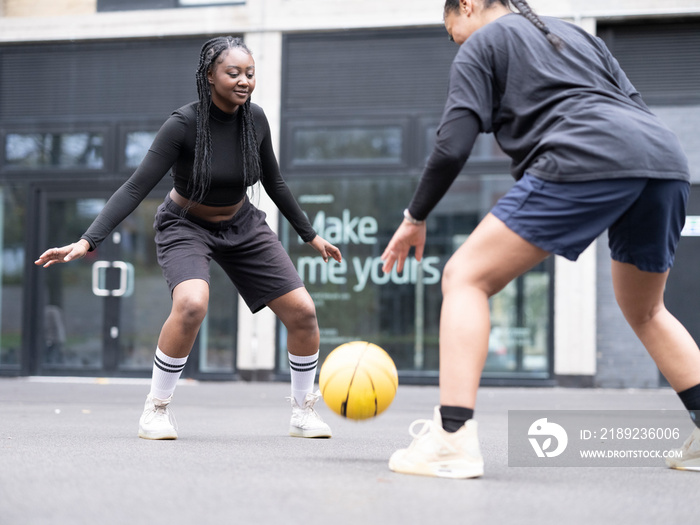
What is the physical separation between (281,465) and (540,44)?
1.92 m

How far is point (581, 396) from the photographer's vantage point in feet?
30.9

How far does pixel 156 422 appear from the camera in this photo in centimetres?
465

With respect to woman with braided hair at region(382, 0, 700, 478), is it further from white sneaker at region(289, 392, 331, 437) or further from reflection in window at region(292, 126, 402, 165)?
reflection in window at region(292, 126, 402, 165)

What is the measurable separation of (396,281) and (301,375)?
244 inches

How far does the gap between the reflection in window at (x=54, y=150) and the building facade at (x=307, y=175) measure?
19 millimetres

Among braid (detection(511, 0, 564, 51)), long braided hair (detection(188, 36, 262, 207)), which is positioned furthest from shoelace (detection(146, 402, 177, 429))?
braid (detection(511, 0, 564, 51))

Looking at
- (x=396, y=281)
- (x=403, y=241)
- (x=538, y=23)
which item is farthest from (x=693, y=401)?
(x=396, y=281)

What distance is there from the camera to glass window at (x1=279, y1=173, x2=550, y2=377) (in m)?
10.8

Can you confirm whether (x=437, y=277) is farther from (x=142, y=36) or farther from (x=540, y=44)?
(x=540, y=44)

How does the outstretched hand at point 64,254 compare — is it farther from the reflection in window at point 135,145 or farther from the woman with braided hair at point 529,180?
the reflection in window at point 135,145

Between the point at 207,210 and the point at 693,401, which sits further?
the point at 207,210

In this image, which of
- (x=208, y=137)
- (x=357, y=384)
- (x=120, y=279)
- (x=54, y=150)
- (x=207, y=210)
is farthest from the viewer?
(x=54, y=150)

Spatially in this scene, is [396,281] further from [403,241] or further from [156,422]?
[403,241]

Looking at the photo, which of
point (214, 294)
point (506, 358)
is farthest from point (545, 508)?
point (214, 294)
